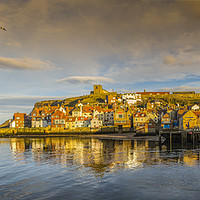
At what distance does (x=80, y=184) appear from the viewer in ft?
69.5

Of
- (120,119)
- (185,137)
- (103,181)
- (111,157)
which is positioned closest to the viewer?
(103,181)

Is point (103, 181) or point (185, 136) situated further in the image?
point (185, 136)

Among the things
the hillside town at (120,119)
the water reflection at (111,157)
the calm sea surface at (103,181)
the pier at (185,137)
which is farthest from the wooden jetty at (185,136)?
the hillside town at (120,119)

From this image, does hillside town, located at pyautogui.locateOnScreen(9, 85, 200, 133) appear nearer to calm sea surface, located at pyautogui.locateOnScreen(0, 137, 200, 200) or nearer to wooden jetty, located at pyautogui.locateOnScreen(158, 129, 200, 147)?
wooden jetty, located at pyautogui.locateOnScreen(158, 129, 200, 147)

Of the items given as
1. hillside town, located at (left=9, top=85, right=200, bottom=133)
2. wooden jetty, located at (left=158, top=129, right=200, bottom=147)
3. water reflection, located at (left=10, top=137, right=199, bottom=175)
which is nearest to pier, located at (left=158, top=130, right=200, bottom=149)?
wooden jetty, located at (left=158, top=129, right=200, bottom=147)

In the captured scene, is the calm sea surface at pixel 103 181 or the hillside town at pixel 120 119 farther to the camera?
the hillside town at pixel 120 119

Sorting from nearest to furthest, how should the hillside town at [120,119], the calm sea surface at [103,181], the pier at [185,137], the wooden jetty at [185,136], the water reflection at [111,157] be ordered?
the calm sea surface at [103,181]
the water reflection at [111,157]
the pier at [185,137]
the wooden jetty at [185,136]
the hillside town at [120,119]

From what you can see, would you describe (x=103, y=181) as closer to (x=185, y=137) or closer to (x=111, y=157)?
(x=111, y=157)

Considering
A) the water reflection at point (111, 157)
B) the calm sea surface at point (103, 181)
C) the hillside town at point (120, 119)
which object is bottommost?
the water reflection at point (111, 157)

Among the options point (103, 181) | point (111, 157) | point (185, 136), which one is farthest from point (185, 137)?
point (103, 181)

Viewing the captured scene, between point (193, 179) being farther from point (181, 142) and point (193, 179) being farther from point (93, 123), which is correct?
point (93, 123)

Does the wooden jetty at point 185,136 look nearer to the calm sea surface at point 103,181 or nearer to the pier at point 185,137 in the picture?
the pier at point 185,137

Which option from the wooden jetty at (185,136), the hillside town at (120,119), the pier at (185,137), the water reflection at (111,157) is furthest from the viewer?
the hillside town at (120,119)

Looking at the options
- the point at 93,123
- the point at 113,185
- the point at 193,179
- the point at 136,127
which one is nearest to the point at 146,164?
the point at 193,179
